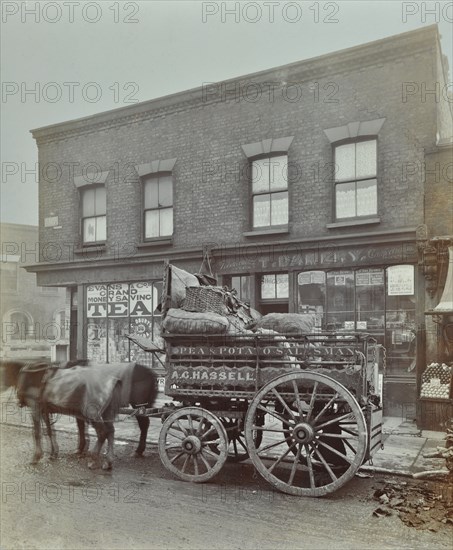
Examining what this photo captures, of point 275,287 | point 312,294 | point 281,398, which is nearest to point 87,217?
point 275,287

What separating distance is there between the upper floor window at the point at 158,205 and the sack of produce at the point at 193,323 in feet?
21.7

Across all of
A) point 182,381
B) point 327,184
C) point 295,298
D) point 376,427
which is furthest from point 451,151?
point 182,381

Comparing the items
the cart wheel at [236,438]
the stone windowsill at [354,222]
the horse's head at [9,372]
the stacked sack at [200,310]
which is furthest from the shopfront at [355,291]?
the horse's head at [9,372]

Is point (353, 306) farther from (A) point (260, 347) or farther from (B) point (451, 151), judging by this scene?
(A) point (260, 347)

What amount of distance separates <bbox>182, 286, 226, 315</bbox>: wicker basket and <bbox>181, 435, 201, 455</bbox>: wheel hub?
1579 millimetres

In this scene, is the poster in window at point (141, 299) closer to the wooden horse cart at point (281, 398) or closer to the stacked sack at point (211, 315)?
the stacked sack at point (211, 315)

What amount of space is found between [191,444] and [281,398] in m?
1.23

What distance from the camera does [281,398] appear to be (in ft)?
19.1

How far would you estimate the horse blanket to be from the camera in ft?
22.1

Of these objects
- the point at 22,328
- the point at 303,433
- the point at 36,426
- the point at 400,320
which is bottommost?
the point at 36,426

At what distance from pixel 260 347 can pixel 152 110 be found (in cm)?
882

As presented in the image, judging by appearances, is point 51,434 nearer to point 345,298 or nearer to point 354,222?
point 345,298

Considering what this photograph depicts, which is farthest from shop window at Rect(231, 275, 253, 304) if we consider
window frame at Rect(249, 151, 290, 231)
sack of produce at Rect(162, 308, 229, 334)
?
sack of produce at Rect(162, 308, 229, 334)

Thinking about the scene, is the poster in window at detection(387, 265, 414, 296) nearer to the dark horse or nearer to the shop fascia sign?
the shop fascia sign
